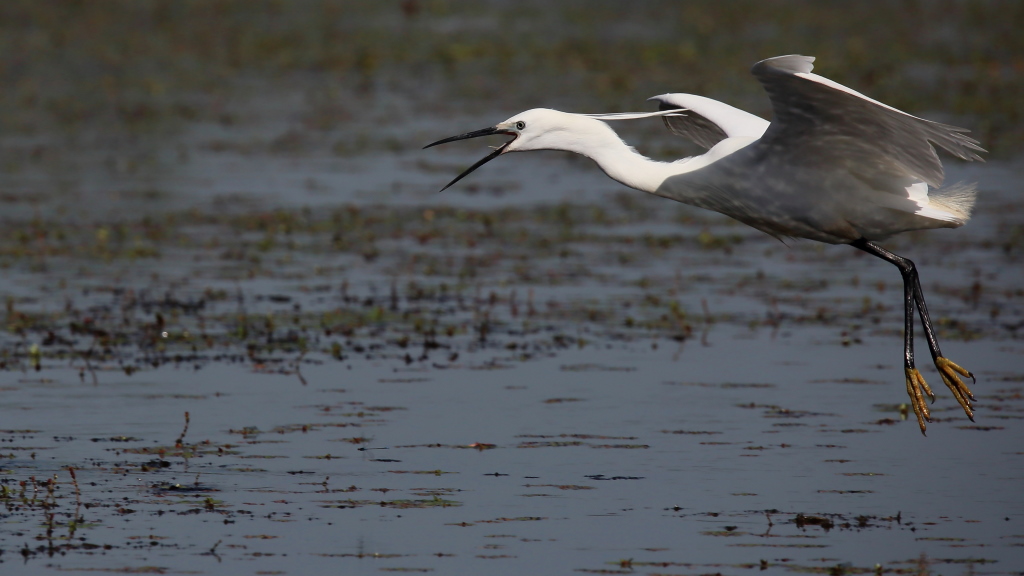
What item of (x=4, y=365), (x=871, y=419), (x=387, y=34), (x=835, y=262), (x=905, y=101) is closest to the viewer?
(x=871, y=419)

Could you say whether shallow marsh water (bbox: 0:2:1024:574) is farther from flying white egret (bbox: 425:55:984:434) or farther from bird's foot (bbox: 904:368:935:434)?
flying white egret (bbox: 425:55:984:434)

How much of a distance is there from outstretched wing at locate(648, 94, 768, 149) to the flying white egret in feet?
0.57

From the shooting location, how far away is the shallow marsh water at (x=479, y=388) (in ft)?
21.5

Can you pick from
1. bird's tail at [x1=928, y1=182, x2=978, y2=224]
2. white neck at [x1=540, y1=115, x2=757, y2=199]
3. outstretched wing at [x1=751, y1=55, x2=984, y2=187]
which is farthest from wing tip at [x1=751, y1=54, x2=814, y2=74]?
bird's tail at [x1=928, y1=182, x2=978, y2=224]

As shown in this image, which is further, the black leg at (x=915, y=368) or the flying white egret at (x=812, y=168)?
the black leg at (x=915, y=368)

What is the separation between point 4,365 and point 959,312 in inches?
256

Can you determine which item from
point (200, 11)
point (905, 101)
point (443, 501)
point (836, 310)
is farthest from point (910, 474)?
point (200, 11)

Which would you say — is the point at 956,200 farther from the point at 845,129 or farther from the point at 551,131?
the point at 551,131

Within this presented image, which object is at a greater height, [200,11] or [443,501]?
[200,11]

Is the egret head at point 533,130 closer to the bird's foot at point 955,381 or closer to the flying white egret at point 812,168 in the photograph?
the flying white egret at point 812,168

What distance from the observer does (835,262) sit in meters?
13.4

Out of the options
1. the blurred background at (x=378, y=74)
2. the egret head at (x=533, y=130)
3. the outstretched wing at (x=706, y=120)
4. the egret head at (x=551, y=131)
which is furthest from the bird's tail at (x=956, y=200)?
the blurred background at (x=378, y=74)

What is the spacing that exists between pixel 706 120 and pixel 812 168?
47.7 inches

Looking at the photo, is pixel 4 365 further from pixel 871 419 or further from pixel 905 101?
pixel 905 101
